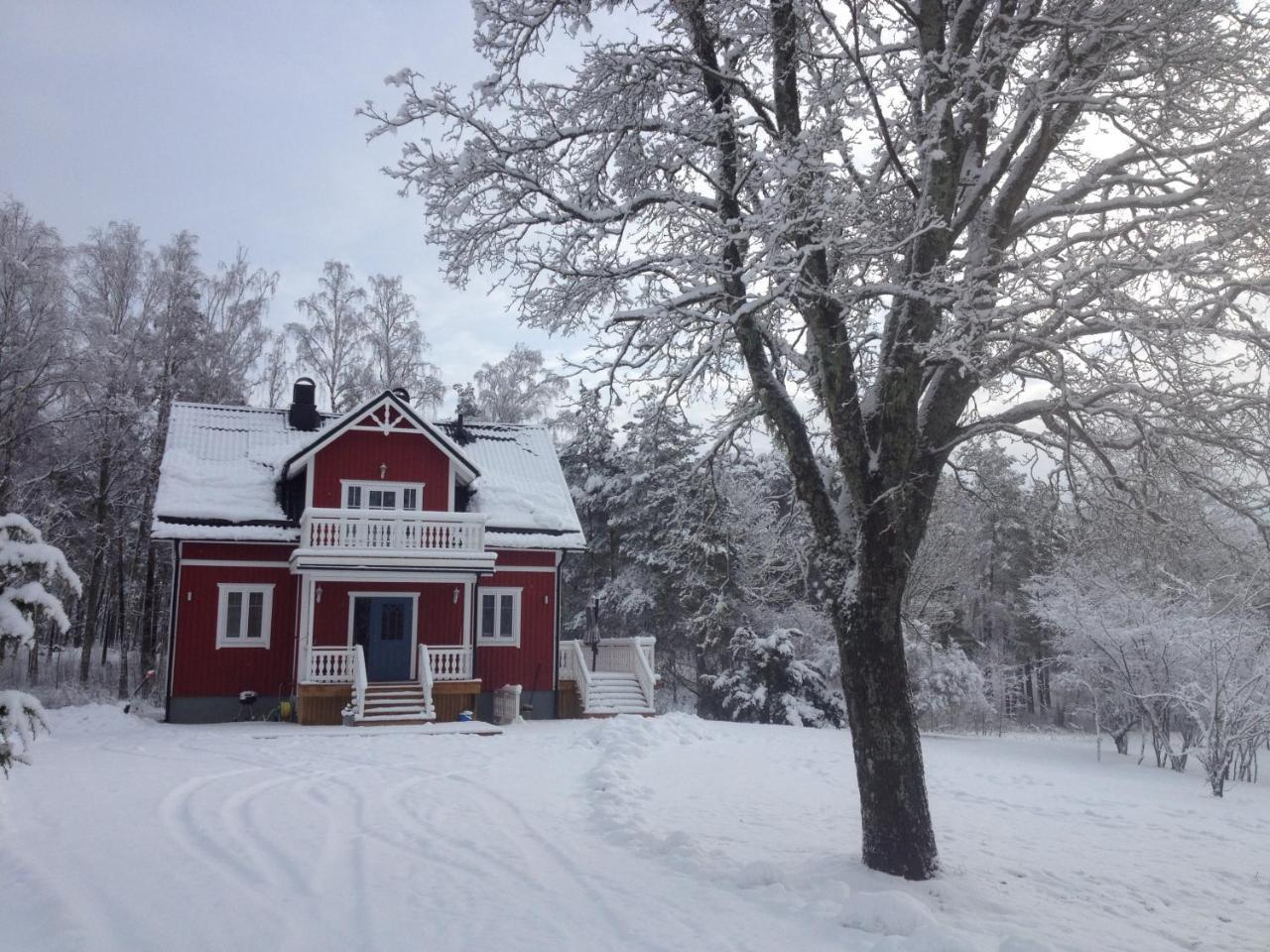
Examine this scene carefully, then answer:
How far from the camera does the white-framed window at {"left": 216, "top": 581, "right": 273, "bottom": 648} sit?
18.7 metres

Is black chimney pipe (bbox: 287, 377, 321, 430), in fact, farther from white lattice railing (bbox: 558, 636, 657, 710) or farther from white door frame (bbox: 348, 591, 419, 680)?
white lattice railing (bbox: 558, 636, 657, 710)

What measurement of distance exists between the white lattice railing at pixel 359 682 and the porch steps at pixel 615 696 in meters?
5.36

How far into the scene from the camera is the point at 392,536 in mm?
18750

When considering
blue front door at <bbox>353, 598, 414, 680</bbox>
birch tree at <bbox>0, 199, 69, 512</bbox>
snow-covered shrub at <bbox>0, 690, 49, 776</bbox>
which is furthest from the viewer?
birch tree at <bbox>0, 199, 69, 512</bbox>

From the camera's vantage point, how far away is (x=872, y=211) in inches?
230

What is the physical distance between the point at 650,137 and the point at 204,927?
6.79 metres

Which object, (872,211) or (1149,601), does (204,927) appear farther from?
(1149,601)

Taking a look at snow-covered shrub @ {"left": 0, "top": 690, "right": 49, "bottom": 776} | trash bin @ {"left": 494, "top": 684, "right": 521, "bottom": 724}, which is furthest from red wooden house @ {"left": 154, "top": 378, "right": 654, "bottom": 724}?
snow-covered shrub @ {"left": 0, "top": 690, "right": 49, "bottom": 776}

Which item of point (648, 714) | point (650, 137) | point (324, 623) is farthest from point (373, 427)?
point (650, 137)

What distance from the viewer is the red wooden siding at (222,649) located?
18.2 meters

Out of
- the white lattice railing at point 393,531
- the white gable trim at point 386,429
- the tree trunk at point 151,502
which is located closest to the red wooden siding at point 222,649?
the white lattice railing at point 393,531

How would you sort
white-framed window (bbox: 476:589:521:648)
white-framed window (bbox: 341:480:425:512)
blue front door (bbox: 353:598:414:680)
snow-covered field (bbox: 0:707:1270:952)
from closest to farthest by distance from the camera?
1. snow-covered field (bbox: 0:707:1270:952)
2. blue front door (bbox: 353:598:414:680)
3. white-framed window (bbox: 341:480:425:512)
4. white-framed window (bbox: 476:589:521:648)

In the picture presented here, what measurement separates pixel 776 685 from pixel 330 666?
12860 millimetres

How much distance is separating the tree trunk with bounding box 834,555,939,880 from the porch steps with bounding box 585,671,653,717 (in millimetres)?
14235
